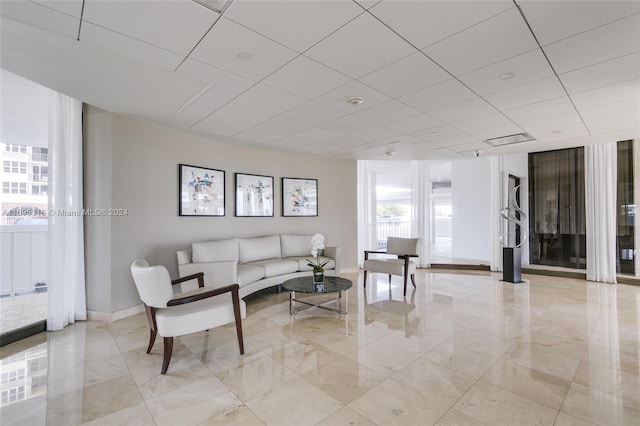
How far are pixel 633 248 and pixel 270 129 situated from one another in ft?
23.3

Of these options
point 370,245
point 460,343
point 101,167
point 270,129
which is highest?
point 270,129

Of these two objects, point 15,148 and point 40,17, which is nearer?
point 40,17

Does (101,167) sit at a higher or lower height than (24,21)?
lower

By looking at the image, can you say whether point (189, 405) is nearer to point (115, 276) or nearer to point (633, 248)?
point (115, 276)

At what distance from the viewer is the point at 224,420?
1.83 m

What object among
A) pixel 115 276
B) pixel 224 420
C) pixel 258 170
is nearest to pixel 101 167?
pixel 115 276

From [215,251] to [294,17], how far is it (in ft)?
11.2

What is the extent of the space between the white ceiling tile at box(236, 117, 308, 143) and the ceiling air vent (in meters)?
3.29

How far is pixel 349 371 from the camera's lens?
2.40 meters

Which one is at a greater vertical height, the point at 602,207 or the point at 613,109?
the point at 613,109

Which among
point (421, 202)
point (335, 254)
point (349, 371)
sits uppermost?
point (421, 202)

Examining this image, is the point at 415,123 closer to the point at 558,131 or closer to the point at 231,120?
the point at 558,131

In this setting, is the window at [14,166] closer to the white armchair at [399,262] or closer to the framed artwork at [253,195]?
the framed artwork at [253,195]

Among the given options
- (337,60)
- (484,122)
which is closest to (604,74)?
(484,122)
